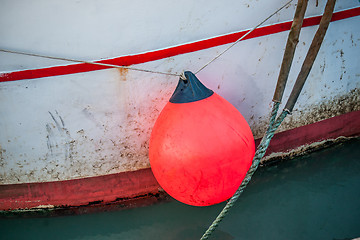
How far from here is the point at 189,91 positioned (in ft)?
6.65

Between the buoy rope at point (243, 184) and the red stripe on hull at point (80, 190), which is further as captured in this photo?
the red stripe on hull at point (80, 190)

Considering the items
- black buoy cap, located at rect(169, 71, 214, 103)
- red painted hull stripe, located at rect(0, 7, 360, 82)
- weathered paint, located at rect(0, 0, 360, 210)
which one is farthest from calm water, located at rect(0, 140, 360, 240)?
red painted hull stripe, located at rect(0, 7, 360, 82)

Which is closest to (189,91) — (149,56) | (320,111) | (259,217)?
(149,56)

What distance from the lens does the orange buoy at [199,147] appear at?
1896 mm

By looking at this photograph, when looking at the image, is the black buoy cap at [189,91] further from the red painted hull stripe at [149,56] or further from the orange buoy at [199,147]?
the red painted hull stripe at [149,56]

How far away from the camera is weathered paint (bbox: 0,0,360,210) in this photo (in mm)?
1986

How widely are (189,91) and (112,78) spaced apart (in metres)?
0.49

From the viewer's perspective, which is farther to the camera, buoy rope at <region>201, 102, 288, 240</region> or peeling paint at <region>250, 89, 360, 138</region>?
peeling paint at <region>250, 89, 360, 138</region>

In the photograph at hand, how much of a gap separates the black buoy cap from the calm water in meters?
0.90

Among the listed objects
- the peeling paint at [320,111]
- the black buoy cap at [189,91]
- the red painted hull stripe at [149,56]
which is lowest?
the peeling paint at [320,111]

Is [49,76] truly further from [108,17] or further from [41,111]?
[108,17]

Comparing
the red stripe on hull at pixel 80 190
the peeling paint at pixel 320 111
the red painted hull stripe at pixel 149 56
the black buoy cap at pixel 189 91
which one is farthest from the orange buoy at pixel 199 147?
the peeling paint at pixel 320 111

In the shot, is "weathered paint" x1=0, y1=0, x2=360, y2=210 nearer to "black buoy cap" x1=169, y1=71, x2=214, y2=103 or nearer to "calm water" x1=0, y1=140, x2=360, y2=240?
"black buoy cap" x1=169, y1=71, x2=214, y2=103

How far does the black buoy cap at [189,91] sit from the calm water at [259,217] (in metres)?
0.90
